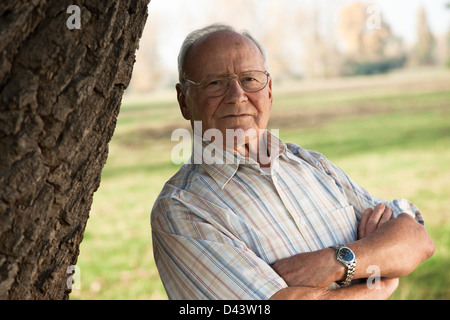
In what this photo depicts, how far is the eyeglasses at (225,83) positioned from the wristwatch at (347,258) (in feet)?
2.42

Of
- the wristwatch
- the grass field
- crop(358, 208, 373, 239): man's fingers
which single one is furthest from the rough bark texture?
the grass field

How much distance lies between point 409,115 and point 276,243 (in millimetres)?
12867

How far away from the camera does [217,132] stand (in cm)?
227

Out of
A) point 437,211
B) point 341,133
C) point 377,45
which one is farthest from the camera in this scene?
point 377,45

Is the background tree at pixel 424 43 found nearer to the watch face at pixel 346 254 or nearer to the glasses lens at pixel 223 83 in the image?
the glasses lens at pixel 223 83

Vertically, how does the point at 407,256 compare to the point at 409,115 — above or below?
below

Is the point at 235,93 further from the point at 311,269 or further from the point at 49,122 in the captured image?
the point at 49,122

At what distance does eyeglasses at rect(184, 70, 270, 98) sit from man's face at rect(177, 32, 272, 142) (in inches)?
0.5

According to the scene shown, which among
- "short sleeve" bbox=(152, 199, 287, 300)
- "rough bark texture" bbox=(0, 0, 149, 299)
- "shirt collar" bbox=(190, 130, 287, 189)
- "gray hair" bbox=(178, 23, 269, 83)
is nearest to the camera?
"rough bark texture" bbox=(0, 0, 149, 299)

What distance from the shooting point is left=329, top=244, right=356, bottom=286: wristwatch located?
6.29 ft

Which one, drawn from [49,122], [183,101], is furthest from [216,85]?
[49,122]

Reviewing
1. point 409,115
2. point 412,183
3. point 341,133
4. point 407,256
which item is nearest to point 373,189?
point 412,183

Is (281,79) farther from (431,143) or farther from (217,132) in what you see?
(217,132)

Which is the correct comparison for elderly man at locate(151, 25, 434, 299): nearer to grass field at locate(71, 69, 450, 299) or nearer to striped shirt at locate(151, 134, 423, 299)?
striped shirt at locate(151, 134, 423, 299)
